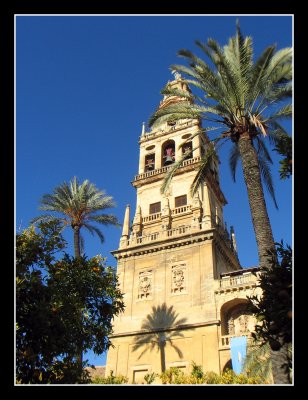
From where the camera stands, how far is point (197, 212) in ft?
97.5

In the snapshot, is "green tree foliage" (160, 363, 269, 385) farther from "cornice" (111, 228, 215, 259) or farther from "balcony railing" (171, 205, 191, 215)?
"balcony railing" (171, 205, 191, 215)

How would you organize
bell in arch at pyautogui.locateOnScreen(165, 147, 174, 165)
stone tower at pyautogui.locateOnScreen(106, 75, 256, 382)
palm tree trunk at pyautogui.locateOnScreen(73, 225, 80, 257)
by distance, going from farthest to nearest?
bell in arch at pyautogui.locateOnScreen(165, 147, 174, 165)
stone tower at pyautogui.locateOnScreen(106, 75, 256, 382)
palm tree trunk at pyautogui.locateOnScreen(73, 225, 80, 257)

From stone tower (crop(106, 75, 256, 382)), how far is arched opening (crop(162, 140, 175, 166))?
445 millimetres

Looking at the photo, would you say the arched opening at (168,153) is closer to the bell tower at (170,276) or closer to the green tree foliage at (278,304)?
the bell tower at (170,276)

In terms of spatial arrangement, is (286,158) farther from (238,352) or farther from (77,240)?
(77,240)

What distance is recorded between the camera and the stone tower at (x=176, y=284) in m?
24.8

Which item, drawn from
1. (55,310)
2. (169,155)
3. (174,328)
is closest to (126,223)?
(169,155)

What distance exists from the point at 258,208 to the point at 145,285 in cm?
1757

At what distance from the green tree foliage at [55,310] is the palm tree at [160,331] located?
924 cm

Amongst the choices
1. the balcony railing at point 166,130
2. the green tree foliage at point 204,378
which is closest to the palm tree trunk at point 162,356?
the green tree foliage at point 204,378

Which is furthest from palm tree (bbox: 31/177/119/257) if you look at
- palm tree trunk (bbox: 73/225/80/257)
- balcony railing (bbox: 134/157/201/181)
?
balcony railing (bbox: 134/157/201/181)

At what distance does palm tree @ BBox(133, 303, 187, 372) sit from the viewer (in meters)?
25.5
